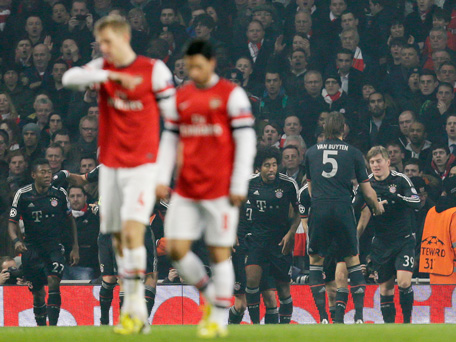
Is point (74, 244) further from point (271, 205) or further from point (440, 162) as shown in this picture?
point (440, 162)

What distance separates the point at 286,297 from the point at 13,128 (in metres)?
5.03

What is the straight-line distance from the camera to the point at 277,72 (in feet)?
45.8

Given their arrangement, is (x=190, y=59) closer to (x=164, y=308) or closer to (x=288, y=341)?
(x=288, y=341)

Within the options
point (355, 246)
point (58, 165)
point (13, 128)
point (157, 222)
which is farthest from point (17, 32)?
point (355, 246)

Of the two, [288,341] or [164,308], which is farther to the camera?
[164,308]

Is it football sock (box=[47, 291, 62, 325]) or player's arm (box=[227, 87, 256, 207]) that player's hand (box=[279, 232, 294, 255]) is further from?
player's arm (box=[227, 87, 256, 207])

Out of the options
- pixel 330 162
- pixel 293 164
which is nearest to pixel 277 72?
pixel 293 164

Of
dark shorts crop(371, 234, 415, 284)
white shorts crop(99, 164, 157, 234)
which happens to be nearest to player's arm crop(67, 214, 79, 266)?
dark shorts crop(371, 234, 415, 284)

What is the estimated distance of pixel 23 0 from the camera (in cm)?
1554

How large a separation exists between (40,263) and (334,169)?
3.95 meters

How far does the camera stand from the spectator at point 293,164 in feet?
40.7

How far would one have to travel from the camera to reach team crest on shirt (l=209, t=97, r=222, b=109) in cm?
559

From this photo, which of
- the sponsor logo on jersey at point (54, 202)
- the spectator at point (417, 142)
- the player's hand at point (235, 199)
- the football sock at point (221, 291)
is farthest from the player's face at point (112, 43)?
the spectator at point (417, 142)

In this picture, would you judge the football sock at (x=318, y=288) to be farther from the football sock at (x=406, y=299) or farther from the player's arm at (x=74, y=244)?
the player's arm at (x=74, y=244)
